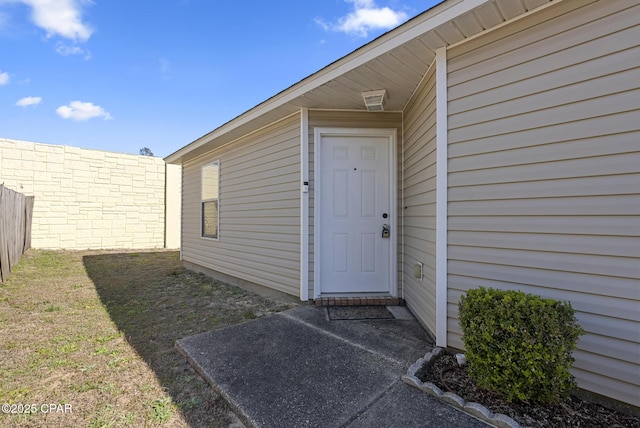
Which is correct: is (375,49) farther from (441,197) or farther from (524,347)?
(524,347)

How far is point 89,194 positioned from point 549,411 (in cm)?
1154

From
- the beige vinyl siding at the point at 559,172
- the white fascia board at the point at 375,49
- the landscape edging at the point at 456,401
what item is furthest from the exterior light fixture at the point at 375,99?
the landscape edging at the point at 456,401

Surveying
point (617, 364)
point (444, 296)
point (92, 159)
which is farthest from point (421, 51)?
point (92, 159)

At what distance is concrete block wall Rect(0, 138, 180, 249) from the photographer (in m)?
8.33

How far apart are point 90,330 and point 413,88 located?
4305 mm

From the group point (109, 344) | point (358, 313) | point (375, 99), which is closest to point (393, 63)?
point (375, 99)

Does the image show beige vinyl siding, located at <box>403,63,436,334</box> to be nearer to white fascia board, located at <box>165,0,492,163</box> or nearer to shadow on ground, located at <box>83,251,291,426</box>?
white fascia board, located at <box>165,0,492,163</box>

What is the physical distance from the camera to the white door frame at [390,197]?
12.2 ft

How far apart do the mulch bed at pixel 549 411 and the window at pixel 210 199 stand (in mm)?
4885

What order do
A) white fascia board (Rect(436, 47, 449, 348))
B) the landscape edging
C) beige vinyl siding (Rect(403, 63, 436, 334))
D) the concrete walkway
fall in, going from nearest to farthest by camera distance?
the landscape edging → the concrete walkway → white fascia board (Rect(436, 47, 449, 348)) → beige vinyl siding (Rect(403, 63, 436, 334))

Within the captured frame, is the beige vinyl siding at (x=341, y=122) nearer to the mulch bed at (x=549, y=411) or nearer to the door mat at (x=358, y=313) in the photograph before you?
the door mat at (x=358, y=313)

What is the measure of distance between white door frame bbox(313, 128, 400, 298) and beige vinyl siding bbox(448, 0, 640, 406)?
132cm

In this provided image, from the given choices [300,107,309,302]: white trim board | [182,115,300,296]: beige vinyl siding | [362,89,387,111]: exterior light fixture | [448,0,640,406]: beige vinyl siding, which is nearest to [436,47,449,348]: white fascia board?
[448,0,640,406]: beige vinyl siding

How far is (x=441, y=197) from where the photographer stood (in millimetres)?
2436
